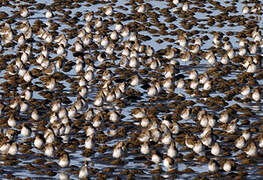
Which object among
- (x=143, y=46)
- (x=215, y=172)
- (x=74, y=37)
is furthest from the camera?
(x=74, y=37)

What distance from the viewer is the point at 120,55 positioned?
233ft

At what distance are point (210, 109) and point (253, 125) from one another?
3.95m

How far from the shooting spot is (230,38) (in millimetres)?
76250

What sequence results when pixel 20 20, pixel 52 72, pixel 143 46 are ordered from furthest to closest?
pixel 20 20
pixel 143 46
pixel 52 72

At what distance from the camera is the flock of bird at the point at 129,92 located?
171 feet

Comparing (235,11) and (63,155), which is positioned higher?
(63,155)

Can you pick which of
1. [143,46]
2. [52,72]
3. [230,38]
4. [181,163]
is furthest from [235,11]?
[181,163]

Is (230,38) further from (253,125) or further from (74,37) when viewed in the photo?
(253,125)

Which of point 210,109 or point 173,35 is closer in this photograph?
point 210,109

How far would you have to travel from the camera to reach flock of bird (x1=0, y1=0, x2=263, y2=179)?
5206 centimetres

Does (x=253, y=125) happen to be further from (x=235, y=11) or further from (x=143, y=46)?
(x=235, y=11)

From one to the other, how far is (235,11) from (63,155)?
37.9 metres

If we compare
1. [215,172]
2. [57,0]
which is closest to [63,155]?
[215,172]

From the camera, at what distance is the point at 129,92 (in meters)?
63.2
